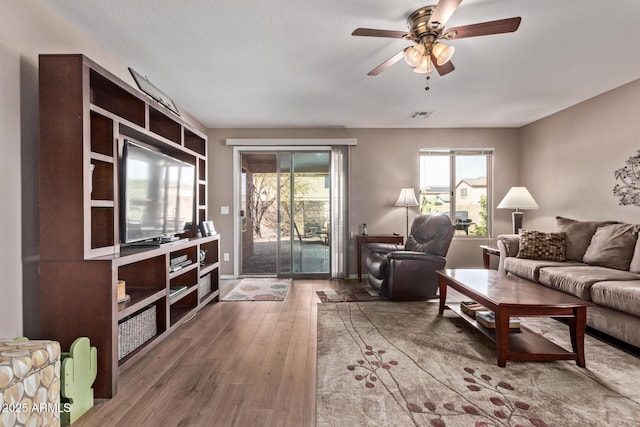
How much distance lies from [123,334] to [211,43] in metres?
2.24

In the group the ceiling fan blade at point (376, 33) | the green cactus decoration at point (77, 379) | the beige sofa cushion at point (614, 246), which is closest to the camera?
the green cactus decoration at point (77, 379)

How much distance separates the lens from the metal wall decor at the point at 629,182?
3.26 m

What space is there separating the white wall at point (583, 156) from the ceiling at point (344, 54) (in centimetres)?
23

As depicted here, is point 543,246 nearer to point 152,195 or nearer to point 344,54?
point 344,54

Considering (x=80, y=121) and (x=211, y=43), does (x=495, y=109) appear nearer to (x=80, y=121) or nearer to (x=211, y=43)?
(x=211, y=43)

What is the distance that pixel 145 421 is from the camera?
1.58m

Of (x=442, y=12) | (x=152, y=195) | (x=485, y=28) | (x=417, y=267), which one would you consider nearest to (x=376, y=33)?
(x=442, y=12)

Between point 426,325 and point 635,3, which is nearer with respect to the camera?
point 635,3

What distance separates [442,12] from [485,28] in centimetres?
34

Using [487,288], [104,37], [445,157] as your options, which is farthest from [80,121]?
[445,157]

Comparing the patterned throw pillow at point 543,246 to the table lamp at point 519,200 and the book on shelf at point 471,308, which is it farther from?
the book on shelf at point 471,308

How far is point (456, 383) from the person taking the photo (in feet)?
6.22

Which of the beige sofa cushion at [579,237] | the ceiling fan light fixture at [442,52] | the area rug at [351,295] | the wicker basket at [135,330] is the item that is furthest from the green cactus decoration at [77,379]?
the beige sofa cushion at [579,237]

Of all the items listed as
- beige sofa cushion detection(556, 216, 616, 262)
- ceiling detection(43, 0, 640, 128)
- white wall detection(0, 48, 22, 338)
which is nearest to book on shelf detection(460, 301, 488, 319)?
beige sofa cushion detection(556, 216, 616, 262)
